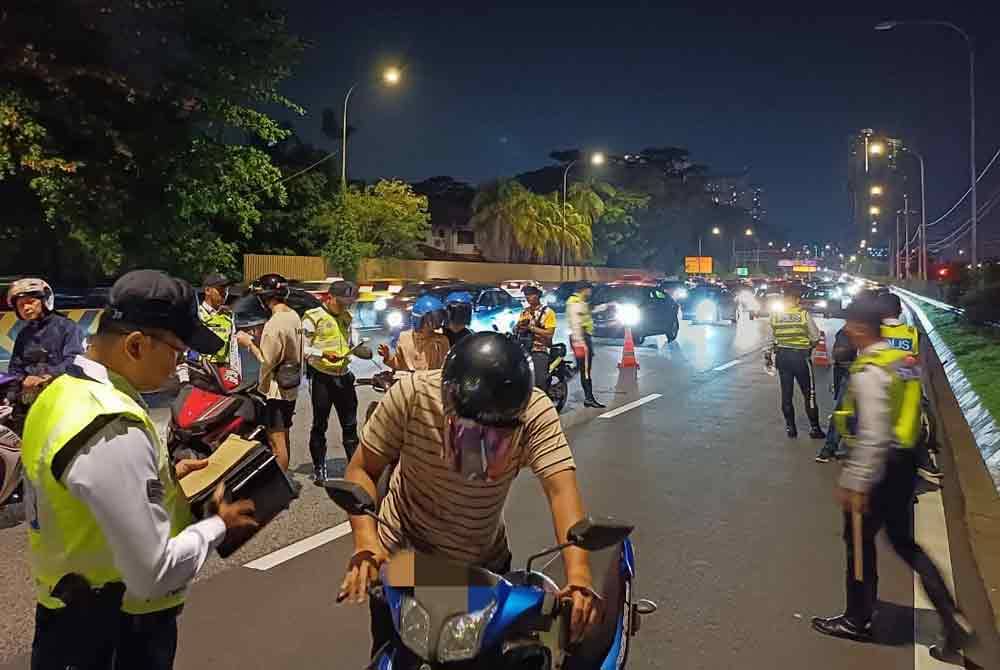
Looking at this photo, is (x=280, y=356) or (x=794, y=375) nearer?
(x=280, y=356)

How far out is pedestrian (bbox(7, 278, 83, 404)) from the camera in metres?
6.96

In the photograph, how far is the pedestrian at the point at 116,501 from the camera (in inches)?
78.4

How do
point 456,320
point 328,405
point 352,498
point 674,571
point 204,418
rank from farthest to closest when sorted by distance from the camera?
point 328,405 < point 456,320 < point 674,571 < point 204,418 < point 352,498

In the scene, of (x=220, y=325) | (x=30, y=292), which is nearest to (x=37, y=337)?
(x=30, y=292)

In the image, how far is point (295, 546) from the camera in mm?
6152

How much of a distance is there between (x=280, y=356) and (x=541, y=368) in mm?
4094

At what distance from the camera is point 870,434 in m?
4.53

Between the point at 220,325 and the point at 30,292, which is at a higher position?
Result: the point at 30,292

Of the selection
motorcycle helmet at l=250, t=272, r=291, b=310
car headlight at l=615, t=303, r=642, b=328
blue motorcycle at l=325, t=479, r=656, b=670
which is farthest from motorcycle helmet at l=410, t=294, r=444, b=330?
car headlight at l=615, t=303, r=642, b=328

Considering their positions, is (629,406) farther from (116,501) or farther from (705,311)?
(705,311)

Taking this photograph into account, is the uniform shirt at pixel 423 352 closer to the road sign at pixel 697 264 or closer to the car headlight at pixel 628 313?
the car headlight at pixel 628 313

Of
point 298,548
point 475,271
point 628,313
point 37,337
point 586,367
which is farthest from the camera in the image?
point 475,271

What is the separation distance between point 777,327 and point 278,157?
1421 inches

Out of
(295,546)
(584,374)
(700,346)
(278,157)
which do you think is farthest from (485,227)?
(295,546)
